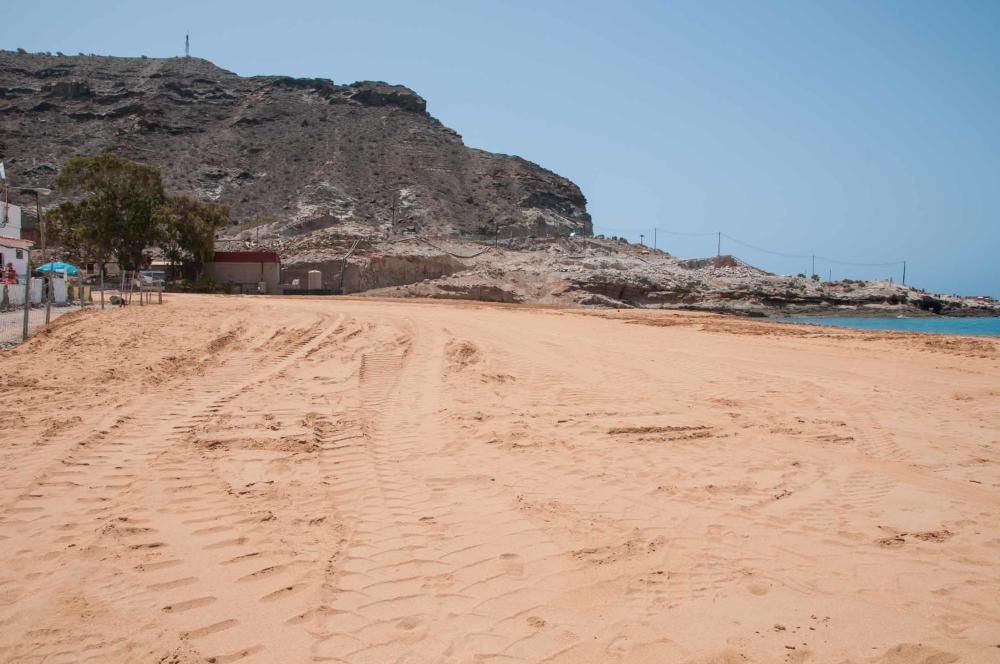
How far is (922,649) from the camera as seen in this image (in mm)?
3053

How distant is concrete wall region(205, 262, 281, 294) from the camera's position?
42094 mm

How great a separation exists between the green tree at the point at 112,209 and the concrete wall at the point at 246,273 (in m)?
4.25

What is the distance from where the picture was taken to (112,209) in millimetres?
41000

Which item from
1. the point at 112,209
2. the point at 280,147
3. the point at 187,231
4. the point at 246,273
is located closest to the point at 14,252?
the point at 187,231

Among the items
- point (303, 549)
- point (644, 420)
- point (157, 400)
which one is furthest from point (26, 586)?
point (644, 420)

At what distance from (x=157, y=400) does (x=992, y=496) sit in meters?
8.57

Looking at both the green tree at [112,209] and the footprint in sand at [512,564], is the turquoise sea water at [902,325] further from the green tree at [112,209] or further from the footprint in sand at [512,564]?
the green tree at [112,209]

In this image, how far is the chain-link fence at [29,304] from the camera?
41.3 feet

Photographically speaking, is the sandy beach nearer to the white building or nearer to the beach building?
the white building

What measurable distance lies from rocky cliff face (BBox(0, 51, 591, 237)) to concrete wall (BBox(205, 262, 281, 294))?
63.0 feet

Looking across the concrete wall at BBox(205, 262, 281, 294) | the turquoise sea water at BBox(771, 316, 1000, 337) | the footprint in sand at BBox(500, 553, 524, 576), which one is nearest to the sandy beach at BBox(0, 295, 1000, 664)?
the footprint in sand at BBox(500, 553, 524, 576)

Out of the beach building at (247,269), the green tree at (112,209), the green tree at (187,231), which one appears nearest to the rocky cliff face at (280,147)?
the green tree at (187,231)

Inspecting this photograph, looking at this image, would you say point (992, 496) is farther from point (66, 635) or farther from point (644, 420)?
Result: point (66, 635)

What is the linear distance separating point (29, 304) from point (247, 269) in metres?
28.4
